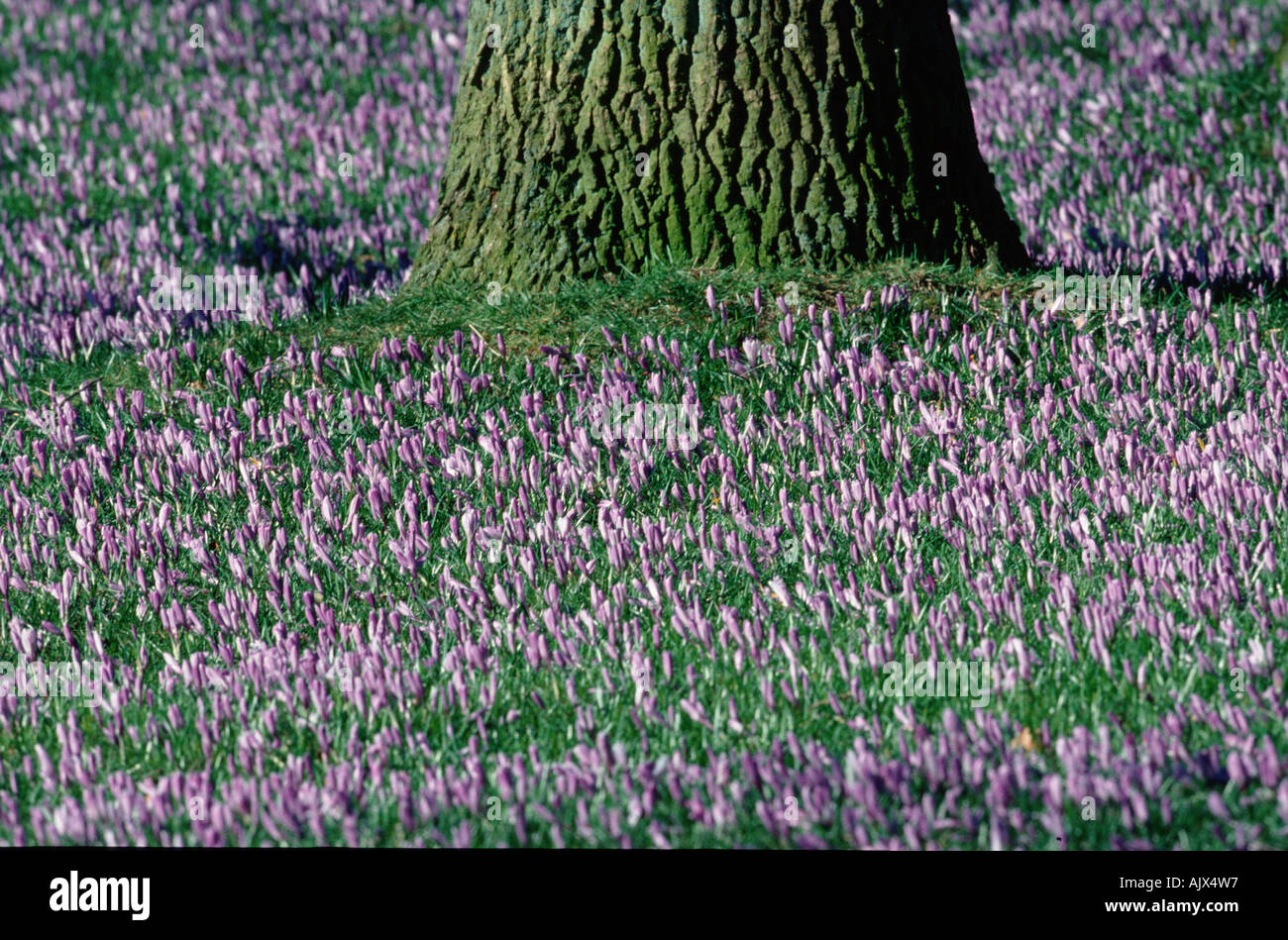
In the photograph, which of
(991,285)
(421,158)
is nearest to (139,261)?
(421,158)

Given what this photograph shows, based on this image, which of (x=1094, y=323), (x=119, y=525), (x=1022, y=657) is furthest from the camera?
(x=1094, y=323)

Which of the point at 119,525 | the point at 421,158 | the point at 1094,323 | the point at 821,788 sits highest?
the point at 421,158

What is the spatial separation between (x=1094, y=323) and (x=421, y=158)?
5.35 meters

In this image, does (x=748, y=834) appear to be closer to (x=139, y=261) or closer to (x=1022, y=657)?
(x=1022, y=657)

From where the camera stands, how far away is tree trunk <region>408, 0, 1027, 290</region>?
756 centimetres

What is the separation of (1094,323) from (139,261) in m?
5.41

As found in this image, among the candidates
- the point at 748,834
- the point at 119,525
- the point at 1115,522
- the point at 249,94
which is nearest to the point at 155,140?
the point at 249,94

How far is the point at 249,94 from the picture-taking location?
12.6 meters

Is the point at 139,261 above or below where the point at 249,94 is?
below

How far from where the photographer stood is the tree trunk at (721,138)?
7559 mm

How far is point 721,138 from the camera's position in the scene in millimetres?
7590
